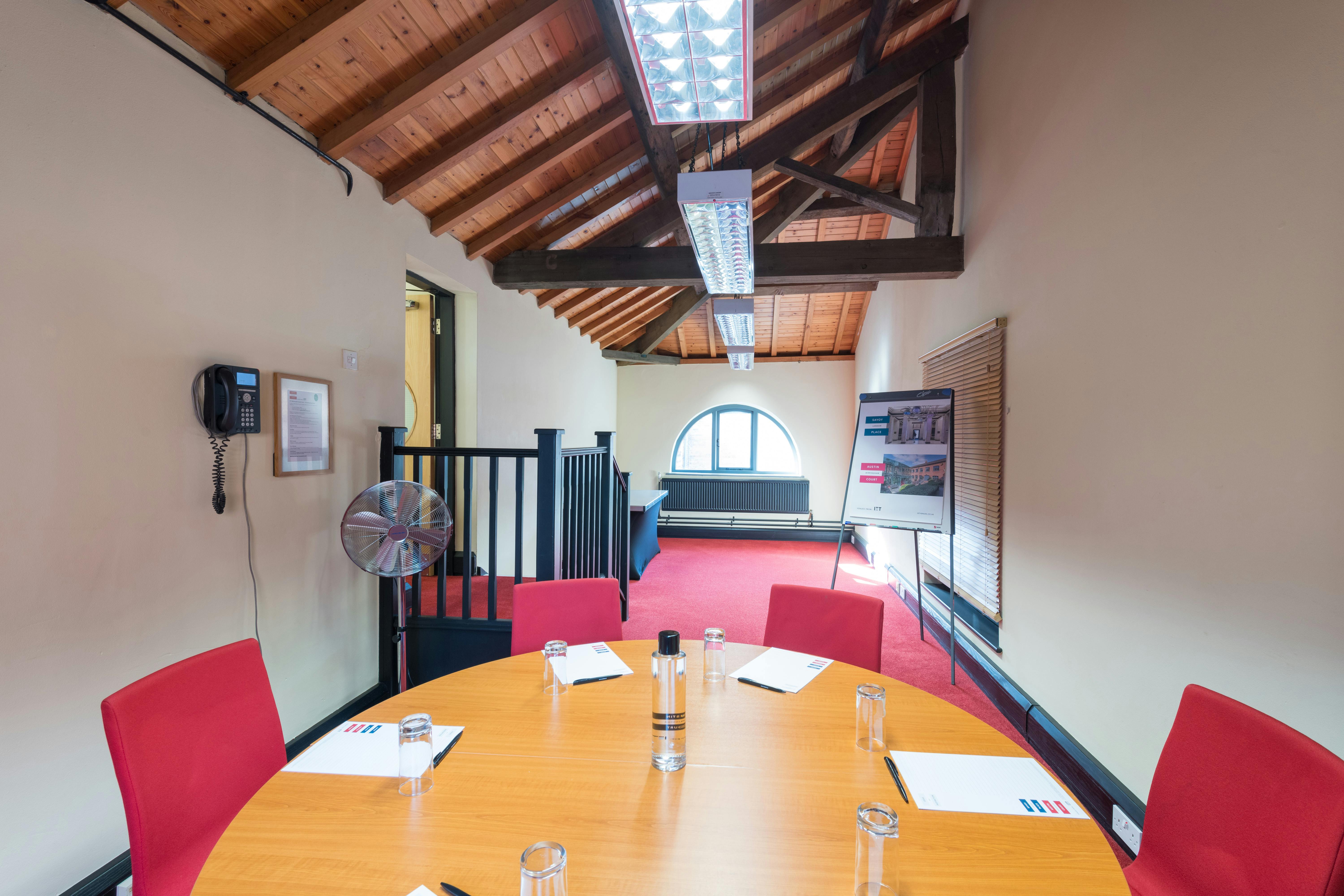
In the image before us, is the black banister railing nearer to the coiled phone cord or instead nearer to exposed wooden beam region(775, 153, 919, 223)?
the coiled phone cord

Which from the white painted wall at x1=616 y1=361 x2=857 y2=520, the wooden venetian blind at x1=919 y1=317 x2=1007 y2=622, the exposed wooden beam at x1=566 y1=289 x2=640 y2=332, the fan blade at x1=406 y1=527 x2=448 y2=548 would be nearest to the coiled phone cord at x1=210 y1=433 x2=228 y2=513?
the fan blade at x1=406 y1=527 x2=448 y2=548

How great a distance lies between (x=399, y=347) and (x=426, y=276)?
814 mm

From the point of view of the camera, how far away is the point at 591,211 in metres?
4.65

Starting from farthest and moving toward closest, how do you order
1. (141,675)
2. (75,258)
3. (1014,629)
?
(1014,629) < (141,675) < (75,258)

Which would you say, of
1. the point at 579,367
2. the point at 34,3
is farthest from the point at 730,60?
the point at 579,367

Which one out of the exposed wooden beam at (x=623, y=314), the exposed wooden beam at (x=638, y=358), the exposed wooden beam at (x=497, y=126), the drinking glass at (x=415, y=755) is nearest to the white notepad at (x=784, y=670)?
the drinking glass at (x=415, y=755)

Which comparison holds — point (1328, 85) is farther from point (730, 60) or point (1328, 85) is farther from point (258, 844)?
point (258, 844)

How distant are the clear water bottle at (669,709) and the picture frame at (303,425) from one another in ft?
6.87

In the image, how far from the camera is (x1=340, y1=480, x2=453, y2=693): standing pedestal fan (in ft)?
8.43

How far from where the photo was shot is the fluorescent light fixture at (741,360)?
7.64m

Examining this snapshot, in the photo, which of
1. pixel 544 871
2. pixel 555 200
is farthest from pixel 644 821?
pixel 555 200

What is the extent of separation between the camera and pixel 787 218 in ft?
18.5

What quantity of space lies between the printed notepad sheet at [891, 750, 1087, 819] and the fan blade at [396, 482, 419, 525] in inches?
84.9

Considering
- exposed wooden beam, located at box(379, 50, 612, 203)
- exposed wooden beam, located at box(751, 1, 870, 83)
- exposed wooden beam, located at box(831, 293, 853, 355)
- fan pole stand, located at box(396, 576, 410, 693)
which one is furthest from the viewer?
exposed wooden beam, located at box(831, 293, 853, 355)
